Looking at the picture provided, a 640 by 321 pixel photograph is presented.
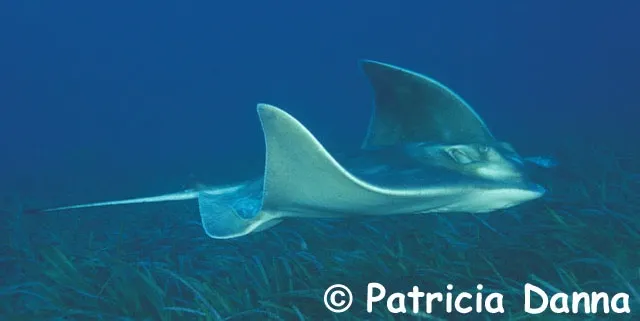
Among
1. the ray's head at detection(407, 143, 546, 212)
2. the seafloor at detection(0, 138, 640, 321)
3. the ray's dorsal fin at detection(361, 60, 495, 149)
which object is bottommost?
the seafloor at detection(0, 138, 640, 321)

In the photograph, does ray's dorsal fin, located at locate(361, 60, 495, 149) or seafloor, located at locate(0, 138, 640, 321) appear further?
ray's dorsal fin, located at locate(361, 60, 495, 149)

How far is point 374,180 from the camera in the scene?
2.85m

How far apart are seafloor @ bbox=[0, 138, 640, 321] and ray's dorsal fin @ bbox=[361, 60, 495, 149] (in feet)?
3.18

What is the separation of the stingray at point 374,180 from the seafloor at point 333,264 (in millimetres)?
652

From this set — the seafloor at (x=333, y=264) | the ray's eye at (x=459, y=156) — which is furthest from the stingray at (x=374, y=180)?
the seafloor at (x=333, y=264)

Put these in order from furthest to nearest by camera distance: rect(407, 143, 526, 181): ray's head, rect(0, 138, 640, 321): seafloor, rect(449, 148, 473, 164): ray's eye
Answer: rect(0, 138, 640, 321): seafloor, rect(449, 148, 473, 164): ray's eye, rect(407, 143, 526, 181): ray's head

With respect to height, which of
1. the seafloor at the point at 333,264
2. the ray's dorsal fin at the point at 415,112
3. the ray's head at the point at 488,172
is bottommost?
the seafloor at the point at 333,264

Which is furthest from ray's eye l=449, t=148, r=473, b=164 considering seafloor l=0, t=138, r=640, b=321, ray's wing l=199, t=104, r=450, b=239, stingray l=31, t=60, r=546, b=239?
seafloor l=0, t=138, r=640, b=321

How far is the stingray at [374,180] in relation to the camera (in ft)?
8.61

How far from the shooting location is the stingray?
8.61ft

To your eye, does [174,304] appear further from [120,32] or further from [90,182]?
[120,32]

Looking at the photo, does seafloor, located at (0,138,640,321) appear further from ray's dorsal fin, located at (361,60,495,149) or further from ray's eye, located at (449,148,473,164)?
ray's dorsal fin, located at (361,60,495,149)

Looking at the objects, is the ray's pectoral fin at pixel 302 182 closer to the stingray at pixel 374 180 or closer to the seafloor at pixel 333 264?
the stingray at pixel 374 180

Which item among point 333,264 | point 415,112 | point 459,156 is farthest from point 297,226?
point 459,156
